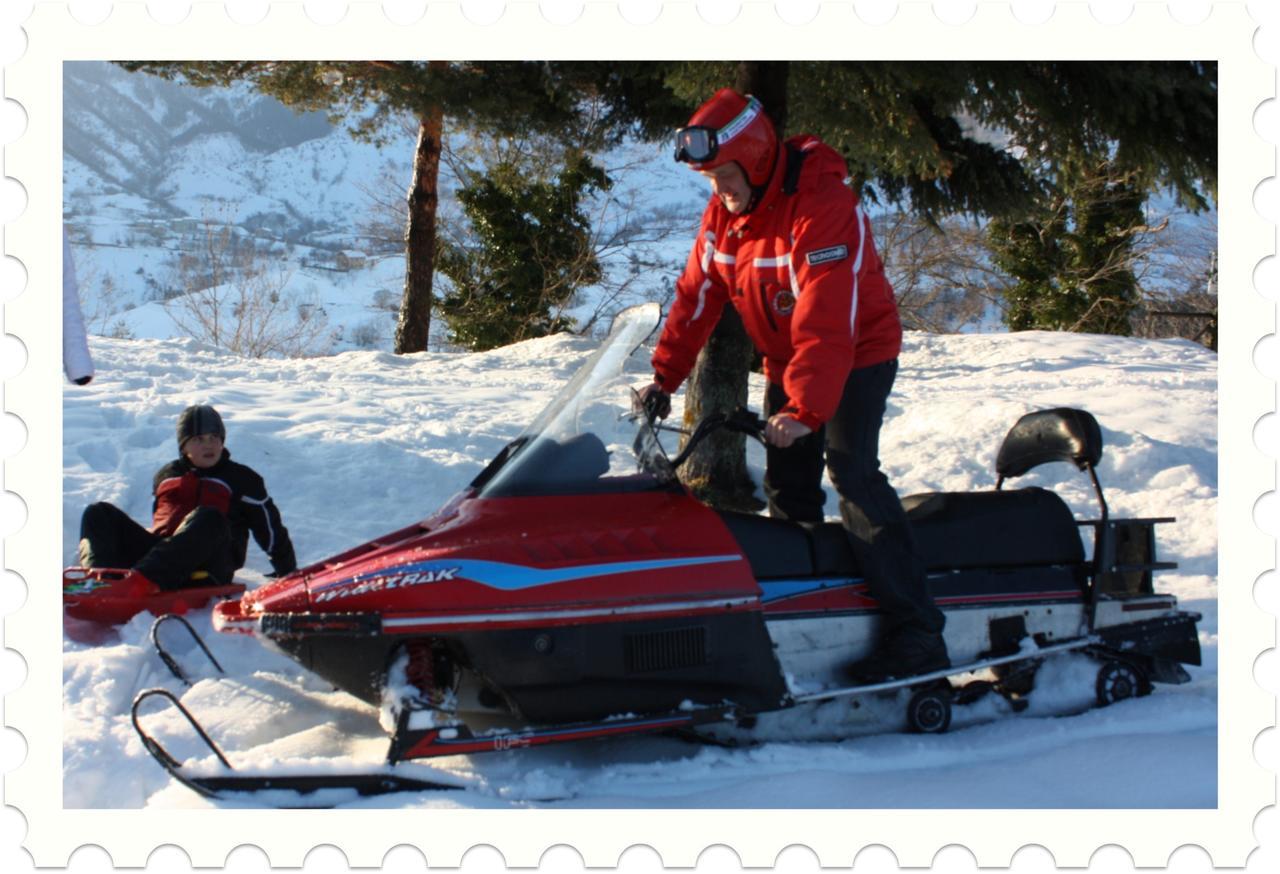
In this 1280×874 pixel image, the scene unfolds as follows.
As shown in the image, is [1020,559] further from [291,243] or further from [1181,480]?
[291,243]

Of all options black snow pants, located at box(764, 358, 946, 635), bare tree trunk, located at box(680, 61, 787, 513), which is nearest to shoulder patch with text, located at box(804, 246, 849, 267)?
black snow pants, located at box(764, 358, 946, 635)

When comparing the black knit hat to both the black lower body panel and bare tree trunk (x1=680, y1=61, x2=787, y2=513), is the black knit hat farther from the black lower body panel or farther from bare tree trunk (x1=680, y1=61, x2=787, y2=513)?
bare tree trunk (x1=680, y1=61, x2=787, y2=513)

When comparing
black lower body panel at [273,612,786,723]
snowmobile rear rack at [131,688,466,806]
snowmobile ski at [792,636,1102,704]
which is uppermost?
black lower body panel at [273,612,786,723]

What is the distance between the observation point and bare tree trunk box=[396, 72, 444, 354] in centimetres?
1320

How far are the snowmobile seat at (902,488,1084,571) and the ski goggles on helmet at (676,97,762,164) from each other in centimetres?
133

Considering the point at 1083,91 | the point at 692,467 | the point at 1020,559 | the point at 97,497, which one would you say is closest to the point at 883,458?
the point at 692,467

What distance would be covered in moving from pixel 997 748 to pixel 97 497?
438 cm

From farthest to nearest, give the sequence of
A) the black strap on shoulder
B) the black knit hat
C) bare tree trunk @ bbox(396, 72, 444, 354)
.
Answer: bare tree trunk @ bbox(396, 72, 444, 354)
the black knit hat
the black strap on shoulder

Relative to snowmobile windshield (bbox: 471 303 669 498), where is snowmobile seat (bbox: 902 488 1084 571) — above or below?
below

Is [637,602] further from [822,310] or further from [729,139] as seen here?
[729,139]

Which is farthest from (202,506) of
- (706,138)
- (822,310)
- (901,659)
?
(901,659)

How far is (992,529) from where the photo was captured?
350 centimetres

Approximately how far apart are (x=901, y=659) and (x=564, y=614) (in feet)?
3.58

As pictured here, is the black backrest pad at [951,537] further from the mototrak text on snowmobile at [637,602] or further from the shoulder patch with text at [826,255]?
the shoulder patch with text at [826,255]
